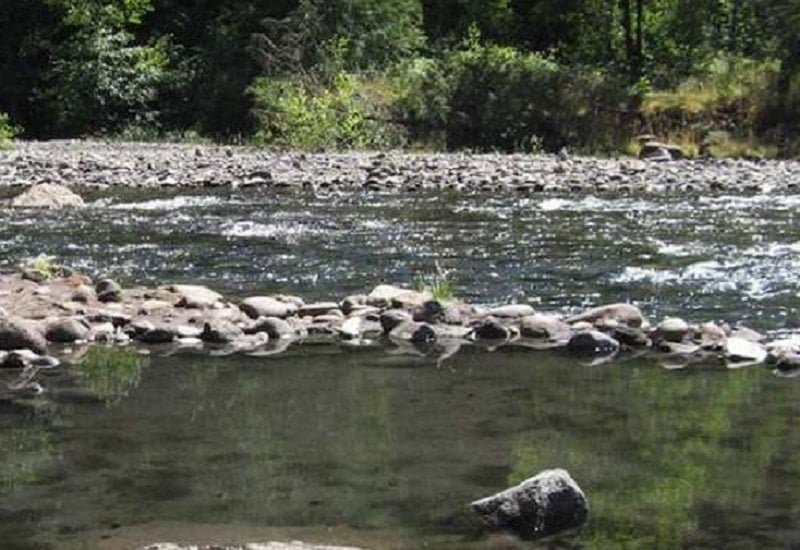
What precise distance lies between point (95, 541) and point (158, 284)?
7.49 meters

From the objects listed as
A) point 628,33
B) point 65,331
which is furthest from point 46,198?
point 628,33

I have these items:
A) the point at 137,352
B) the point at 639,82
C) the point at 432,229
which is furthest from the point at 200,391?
the point at 639,82

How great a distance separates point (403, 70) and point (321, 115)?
415cm

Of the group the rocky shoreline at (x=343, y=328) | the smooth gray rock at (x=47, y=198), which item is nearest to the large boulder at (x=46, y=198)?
the smooth gray rock at (x=47, y=198)

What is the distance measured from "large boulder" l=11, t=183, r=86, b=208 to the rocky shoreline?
8932 mm

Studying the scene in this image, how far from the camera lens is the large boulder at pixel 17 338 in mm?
9055

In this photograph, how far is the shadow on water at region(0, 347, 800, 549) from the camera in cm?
547

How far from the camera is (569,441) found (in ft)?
22.2

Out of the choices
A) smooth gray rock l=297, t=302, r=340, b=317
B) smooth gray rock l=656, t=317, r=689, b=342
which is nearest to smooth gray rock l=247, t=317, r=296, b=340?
smooth gray rock l=297, t=302, r=340, b=317

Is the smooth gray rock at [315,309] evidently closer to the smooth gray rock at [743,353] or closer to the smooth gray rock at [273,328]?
the smooth gray rock at [273,328]

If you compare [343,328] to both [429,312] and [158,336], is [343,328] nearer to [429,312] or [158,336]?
[429,312]

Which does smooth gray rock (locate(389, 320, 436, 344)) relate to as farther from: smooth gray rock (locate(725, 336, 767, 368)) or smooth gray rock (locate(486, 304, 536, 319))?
smooth gray rock (locate(725, 336, 767, 368))

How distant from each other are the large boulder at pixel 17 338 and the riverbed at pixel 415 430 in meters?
0.53

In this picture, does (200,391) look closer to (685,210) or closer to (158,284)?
(158,284)
